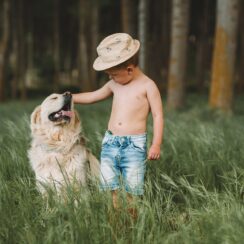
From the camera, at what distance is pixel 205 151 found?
6.22 m

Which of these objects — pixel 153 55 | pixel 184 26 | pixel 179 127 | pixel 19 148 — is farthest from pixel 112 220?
pixel 153 55

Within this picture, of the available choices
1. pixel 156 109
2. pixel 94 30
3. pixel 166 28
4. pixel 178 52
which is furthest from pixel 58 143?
pixel 166 28

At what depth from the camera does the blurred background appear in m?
12.0

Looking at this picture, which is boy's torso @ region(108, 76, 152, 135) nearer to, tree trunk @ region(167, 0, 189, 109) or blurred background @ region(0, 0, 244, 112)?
blurred background @ region(0, 0, 244, 112)

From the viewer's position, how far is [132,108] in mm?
4406

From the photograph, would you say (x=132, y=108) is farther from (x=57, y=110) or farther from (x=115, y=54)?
(x=57, y=110)

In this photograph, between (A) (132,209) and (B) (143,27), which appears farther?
(B) (143,27)

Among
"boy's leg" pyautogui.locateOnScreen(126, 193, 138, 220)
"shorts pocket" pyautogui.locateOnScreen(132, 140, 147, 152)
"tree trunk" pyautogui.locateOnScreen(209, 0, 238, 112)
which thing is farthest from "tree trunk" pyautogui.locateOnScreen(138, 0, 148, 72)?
"boy's leg" pyautogui.locateOnScreen(126, 193, 138, 220)

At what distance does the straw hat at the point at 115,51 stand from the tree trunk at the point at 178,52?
28.3ft

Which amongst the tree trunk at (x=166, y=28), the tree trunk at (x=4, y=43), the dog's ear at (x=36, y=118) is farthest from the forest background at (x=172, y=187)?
the tree trunk at (x=166, y=28)

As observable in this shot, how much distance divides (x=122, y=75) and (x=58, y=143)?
0.82 m

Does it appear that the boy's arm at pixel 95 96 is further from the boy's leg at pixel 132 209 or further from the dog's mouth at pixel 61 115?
the boy's leg at pixel 132 209

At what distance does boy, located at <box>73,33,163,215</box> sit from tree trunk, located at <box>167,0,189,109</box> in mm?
8662

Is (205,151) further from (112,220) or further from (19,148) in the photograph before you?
(112,220)
